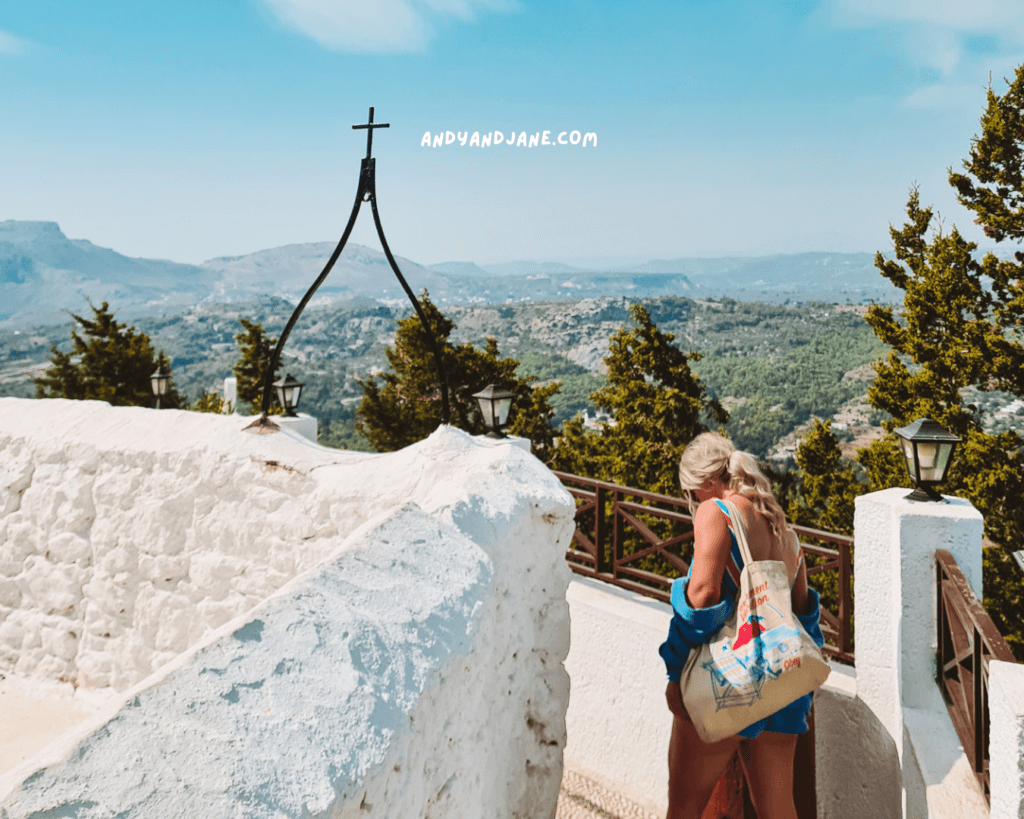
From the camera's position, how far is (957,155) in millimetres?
18094

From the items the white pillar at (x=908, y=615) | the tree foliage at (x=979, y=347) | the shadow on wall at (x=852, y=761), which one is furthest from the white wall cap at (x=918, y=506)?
the tree foliage at (x=979, y=347)

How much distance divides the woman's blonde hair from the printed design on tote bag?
0.32 meters

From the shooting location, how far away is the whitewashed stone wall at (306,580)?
138cm

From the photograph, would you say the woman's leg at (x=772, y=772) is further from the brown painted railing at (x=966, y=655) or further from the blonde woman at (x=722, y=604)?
the brown painted railing at (x=966, y=655)

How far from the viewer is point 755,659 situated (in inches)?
85.0

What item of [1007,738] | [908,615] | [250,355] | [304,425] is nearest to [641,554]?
[908,615]

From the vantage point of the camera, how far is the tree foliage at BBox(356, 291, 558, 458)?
86.9 ft

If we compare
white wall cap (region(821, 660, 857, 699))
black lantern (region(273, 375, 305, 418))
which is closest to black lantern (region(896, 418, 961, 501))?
white wall cap (region(821, 660, 857, 699))

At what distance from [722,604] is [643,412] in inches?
848

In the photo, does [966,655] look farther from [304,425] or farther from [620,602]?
[304,425]

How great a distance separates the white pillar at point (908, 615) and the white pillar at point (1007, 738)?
96cm

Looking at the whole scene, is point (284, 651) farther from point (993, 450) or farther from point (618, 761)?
point (993, 450)

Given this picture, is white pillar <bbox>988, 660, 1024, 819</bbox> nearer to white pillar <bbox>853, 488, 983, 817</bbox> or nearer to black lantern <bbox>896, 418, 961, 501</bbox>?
white pillar <bbox>853, 488, 983, 817</bbox>

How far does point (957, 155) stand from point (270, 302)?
115 m
